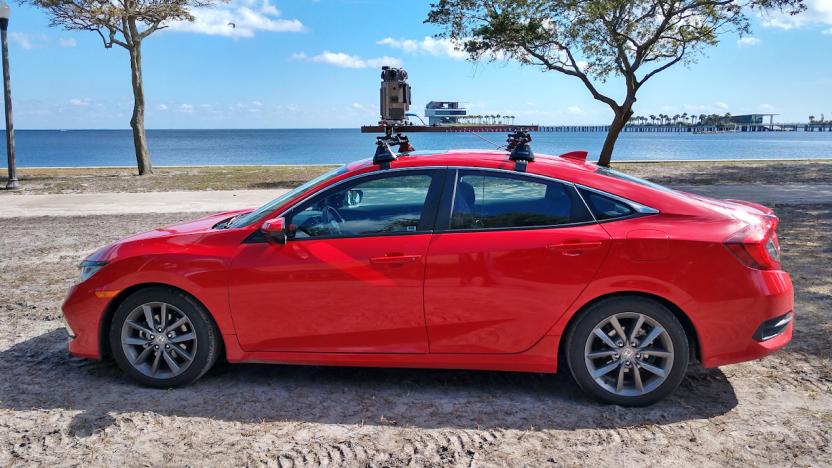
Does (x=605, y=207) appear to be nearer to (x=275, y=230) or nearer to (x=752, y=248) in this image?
(x=752, y=248)

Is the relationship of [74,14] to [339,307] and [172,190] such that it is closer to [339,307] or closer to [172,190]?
[172,190]

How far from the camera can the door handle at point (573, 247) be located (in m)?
3.95

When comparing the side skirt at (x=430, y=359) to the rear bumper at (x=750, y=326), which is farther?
the side skirt at (x=430, y=359)

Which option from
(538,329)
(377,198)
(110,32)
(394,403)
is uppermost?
(110,32)

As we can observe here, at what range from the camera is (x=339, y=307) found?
4.18 m

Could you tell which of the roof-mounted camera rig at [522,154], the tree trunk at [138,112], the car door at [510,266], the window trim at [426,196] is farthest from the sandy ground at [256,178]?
the car door at [510,266]

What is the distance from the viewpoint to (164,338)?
4383 millimetres

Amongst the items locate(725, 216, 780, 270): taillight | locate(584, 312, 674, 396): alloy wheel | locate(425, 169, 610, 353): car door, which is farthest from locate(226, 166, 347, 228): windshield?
locate(725, 216, 780, 270): taillight

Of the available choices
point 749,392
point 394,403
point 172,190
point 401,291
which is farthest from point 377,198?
point 172,190

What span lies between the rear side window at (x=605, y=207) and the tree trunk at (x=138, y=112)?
21.7 m

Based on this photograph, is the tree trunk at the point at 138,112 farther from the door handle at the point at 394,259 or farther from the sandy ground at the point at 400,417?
the door handle at the point at 394,259

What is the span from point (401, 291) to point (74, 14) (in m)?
21.7

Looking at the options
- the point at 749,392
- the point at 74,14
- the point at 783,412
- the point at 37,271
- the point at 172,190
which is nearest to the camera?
the point at 783,412

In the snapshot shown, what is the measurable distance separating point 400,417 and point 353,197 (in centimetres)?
142
